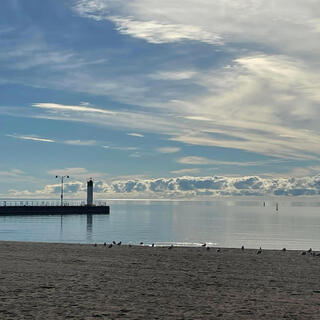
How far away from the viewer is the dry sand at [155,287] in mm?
14977

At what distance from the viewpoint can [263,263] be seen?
2970 cm

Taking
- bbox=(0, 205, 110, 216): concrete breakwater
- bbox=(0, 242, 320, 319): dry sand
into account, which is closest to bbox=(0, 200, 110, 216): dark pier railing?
bbox=(0, 205, 110, 216): concrete breakwater

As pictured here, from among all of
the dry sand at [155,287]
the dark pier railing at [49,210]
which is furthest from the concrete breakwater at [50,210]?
the dry sand at [155,287]

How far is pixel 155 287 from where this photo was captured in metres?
19.8

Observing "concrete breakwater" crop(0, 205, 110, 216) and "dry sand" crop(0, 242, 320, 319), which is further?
"concrete breakwater" crop(0, 205, 110, 216)

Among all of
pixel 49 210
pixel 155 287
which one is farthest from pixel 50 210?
pixel 155 287

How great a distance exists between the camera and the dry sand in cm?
1498

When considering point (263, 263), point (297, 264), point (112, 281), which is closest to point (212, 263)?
point (263, 263)

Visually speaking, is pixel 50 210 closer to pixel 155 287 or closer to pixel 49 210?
pixel 49 210

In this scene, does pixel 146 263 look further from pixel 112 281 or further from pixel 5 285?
pixel 5 285

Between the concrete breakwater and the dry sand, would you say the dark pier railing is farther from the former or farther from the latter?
the dry sand

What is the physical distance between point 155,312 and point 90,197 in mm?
165833

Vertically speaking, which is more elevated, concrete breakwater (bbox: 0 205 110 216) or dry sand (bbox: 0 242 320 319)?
dry sand (bbox: 0 242 320 319)

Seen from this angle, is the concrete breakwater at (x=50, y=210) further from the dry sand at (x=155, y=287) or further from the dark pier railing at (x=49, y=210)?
the dry sand at (x=155, y=287)
